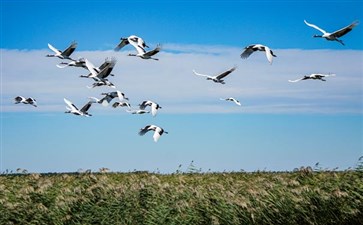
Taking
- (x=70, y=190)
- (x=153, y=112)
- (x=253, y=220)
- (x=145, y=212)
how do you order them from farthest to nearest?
(x=153, y=112), (x=70, y=190), (x=145, y=212), (x=253, y=220)

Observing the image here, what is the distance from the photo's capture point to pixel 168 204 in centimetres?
1952

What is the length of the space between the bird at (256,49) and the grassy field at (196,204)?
4632 mm

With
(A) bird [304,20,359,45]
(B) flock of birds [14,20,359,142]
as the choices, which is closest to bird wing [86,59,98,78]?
(B) flock of birds [14,20,359,142]

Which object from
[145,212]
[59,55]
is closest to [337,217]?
[145,212]

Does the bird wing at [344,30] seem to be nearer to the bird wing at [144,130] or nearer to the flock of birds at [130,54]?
the flock of birds at [130,54]

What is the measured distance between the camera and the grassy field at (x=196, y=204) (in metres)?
18.8

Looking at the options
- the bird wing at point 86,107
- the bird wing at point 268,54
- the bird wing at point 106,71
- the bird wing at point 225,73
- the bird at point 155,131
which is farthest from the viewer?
the bird wing at point 86,107

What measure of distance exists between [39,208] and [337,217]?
8802 mm

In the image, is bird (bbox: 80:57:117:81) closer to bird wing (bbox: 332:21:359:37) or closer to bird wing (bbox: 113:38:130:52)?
bird wing (bbox: 113:38:130:52)

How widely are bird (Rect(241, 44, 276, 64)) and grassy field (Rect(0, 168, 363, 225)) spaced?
4632mm

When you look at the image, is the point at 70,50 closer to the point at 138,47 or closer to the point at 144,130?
the point at 138,47

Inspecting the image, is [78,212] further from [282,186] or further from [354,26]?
[354,26]

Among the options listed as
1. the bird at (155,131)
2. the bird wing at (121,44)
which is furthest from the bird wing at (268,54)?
the bird wing at (121,44)

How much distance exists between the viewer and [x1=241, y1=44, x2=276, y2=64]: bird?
23.9m
